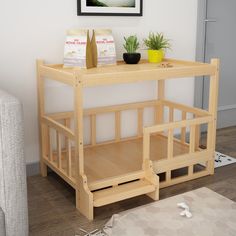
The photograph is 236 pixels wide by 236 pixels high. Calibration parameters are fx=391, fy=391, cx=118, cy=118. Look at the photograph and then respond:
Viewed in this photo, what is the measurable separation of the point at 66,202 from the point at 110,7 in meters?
1.19

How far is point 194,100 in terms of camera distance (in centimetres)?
296

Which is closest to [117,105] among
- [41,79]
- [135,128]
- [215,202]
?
[135,128]

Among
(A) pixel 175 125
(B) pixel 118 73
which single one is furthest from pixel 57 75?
(A) pixel 175 125

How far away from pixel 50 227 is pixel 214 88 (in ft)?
3.89

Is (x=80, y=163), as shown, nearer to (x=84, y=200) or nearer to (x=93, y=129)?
(x=84, y=200)

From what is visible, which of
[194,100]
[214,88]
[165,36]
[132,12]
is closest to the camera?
[214,88]

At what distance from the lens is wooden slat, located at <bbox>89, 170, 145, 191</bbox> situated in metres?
1.89

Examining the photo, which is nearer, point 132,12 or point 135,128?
point 132,12

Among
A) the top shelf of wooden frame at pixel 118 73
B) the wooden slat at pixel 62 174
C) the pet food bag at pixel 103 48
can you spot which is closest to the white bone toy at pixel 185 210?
the wooden slat at pixel 62 174

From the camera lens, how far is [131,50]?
7.77 ft

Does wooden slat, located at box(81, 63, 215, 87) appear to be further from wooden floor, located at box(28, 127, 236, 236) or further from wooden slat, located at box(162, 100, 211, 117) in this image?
wooden floor, located at box(28, 127, 236, 236)

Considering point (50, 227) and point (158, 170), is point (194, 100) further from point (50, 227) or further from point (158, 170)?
point (50, 227)

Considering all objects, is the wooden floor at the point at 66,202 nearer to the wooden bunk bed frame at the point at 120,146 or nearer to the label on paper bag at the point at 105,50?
the wooden bunk bed frame at the point at 120,146

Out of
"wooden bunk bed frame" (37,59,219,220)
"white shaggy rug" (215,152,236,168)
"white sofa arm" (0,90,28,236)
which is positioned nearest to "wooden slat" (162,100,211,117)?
"wooden bunk bed frame" (37,59,219,220)
